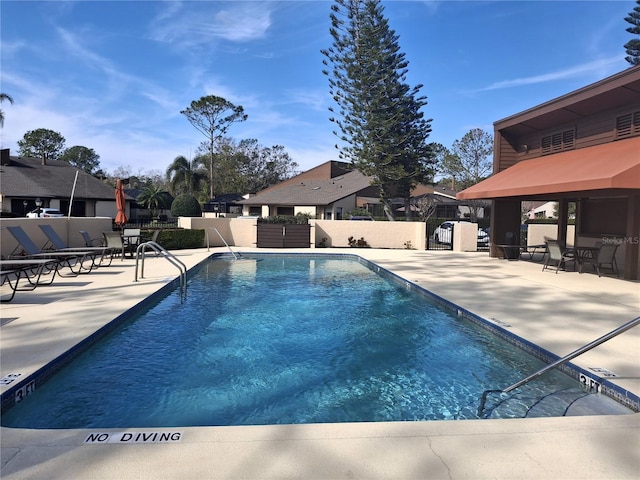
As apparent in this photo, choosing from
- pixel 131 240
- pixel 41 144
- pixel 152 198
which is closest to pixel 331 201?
pixel 152 198

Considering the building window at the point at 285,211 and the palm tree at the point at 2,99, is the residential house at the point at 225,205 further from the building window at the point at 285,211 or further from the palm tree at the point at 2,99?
the palm tree at the point at 2,99

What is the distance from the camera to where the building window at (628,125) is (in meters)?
11.2

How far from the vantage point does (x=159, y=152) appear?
4431 cm

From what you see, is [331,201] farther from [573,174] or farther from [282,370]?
[282,370]

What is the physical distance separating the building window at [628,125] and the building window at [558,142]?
1754 mm

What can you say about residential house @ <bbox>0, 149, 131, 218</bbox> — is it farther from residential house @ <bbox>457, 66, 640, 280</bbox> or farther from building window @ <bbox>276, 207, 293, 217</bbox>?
residential house @ <bbox>457, 66, 640, 280</bbox>

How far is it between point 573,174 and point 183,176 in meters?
44.2

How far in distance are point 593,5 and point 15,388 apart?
59.8 feet

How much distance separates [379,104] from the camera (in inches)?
1145

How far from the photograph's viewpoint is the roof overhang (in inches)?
353

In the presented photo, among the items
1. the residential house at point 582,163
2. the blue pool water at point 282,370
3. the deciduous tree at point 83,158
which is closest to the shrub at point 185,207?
the residential house at point 582,163

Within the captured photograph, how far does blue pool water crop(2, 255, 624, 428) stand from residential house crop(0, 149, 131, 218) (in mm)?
28838

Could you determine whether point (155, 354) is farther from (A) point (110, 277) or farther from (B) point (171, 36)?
(B) point (171, 36)

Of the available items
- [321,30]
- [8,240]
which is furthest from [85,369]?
[321,30]
